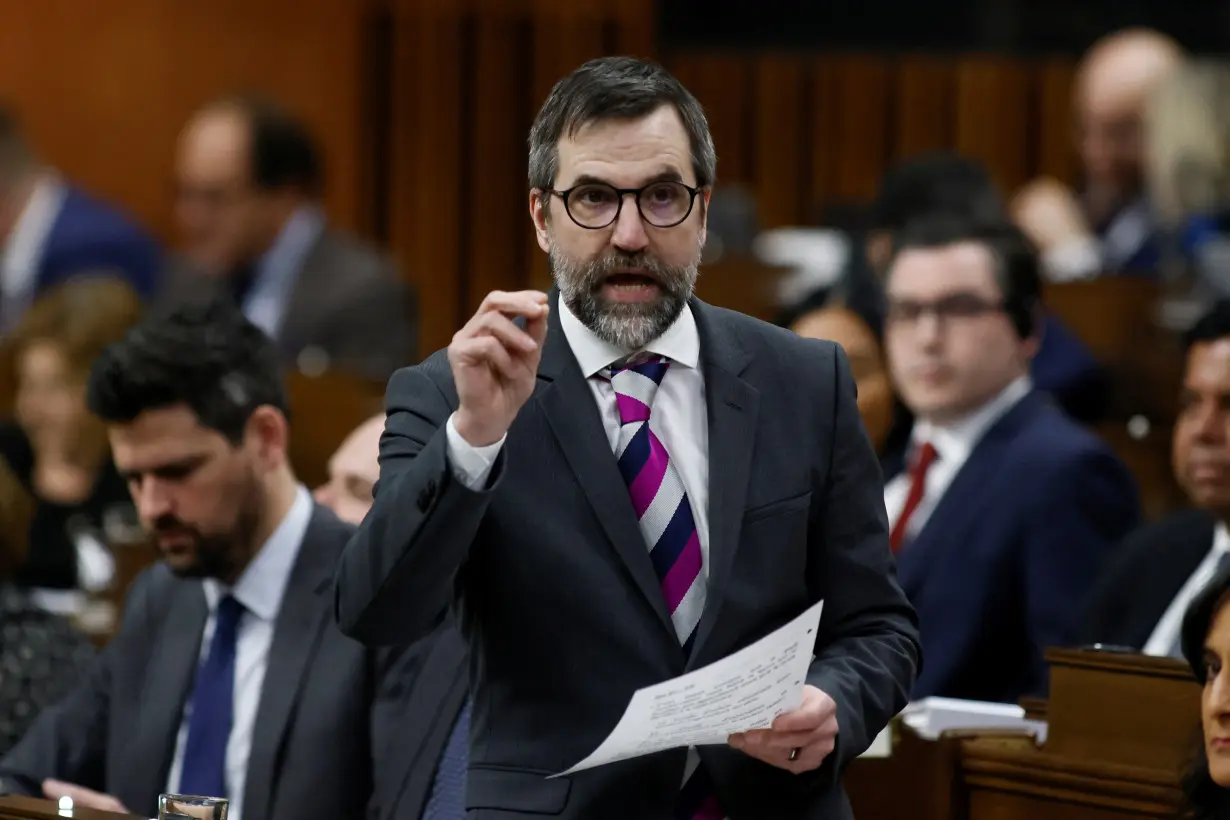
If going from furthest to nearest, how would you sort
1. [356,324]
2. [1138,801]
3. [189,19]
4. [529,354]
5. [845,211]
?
1. [189,19]
2. [845,211]
3. [356,324]
4. [1138,801]
5. [529,354]

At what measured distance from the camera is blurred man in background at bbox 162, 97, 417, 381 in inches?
227

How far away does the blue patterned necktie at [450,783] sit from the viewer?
261 cm

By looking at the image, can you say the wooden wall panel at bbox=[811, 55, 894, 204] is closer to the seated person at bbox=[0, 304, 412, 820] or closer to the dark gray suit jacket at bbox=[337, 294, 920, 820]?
the seated person at bbox=[0, 304, 412, 820]

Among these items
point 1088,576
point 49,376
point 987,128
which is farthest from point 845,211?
point 1088,576

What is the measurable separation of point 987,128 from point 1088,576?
4168 mm

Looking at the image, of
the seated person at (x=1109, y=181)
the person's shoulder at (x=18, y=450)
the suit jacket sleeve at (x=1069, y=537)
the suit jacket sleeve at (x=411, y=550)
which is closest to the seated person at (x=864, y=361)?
the suit jacket sleeve at (x=1069, y=537)

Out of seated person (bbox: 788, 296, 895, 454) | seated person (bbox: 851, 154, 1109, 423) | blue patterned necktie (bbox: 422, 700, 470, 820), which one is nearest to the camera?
blue patterned necktie (bbox: 422, 700, 470, 820)

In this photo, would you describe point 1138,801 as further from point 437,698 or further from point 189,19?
point 189,19

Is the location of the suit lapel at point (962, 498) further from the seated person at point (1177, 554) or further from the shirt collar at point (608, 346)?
the shirt collar at point (608, 346)

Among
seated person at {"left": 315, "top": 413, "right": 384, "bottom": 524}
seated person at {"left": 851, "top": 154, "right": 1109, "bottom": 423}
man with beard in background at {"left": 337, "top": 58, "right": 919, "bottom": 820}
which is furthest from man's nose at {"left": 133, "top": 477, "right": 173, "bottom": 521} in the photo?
seated person at {"left": 851, "top": 154, "right": 1109, "bottom": 423}

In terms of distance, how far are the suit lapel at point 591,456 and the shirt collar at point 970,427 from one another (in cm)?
204

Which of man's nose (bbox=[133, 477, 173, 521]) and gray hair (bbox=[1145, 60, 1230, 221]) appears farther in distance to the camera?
gray hair (bbox=[1145, 60, 1230, 221])

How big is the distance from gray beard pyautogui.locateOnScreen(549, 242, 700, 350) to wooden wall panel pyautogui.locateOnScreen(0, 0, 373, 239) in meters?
5.57

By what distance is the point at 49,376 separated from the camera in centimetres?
527
